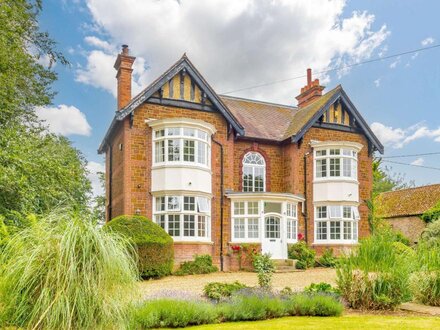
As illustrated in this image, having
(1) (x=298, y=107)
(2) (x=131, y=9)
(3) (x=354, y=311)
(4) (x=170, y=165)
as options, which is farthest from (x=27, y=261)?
(1) (x=298, y=107)

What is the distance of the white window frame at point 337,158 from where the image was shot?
2459 cm

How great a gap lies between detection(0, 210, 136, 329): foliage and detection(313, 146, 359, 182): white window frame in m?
20.2

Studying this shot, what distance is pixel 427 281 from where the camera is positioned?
11.3 metres

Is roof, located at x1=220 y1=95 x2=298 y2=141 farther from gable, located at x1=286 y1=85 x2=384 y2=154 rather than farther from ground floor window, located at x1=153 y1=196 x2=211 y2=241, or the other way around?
ground floor window, located at x1=153 y1=196 x2=211 y2=241

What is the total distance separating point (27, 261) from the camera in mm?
5406

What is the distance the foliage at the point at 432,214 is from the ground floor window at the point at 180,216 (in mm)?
17920

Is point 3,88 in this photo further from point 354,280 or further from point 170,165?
point 354,280

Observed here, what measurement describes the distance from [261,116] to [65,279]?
2242 cm

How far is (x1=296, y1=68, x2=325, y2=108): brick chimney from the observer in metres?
28.7

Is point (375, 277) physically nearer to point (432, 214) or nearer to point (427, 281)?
point (427, 281)

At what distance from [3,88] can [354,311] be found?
1103cm

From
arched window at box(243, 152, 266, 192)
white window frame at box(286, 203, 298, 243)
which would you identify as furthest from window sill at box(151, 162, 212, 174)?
white window frame at box(286, 203, 298, 243)

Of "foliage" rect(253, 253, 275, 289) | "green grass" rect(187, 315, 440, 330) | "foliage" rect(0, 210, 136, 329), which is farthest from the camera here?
"foliage" rect(253, 253, 275, 289)

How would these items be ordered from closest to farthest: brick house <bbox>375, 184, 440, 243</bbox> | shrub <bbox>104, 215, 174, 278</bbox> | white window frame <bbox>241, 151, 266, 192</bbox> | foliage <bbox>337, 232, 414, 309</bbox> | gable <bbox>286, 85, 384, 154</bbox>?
foliage <bbox>337, 232, 414, 309</bbox> < shrub <bbox>104, 215, 174, 278</bbox> < white window frame <bbox>241, 151, 266, 192</bbox> < gable <bbox>286, 85, 384, 154</bbox> < brick house <bbox>375, 184, 440, 243</bbox>
